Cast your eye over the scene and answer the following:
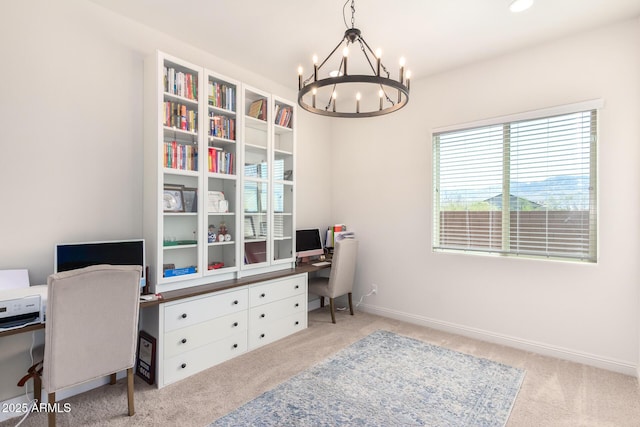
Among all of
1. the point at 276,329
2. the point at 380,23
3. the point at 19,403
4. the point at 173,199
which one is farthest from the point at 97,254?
the point at 380,23

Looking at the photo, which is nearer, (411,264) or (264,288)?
(264,288)

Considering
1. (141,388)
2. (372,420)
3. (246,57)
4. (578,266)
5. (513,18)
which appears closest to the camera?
(372,420)

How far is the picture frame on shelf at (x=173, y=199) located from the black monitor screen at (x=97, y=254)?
13.8 inches

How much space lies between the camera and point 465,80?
3.43 meters

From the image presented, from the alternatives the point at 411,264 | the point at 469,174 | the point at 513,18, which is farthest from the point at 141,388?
the point at 513,18

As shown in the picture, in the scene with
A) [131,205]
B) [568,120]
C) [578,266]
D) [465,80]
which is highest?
[465,80]

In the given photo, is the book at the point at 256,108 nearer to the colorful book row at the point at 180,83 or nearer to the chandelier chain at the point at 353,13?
the colorful book row at the point at 180,83

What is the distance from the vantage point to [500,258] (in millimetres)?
3219

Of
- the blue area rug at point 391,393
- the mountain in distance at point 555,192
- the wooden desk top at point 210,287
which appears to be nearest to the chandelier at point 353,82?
the mountain in distance at point 555,192

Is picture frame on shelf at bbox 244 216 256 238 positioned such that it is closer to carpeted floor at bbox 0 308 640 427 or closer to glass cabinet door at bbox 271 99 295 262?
glass cabinet door at bbox 271 99 295 262

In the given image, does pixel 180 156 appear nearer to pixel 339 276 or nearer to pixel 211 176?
pixel 211 176

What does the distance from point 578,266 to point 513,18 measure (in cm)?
216

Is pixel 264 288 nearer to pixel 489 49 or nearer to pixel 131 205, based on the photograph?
pixel 131 205

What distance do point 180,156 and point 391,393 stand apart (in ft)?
8.21
